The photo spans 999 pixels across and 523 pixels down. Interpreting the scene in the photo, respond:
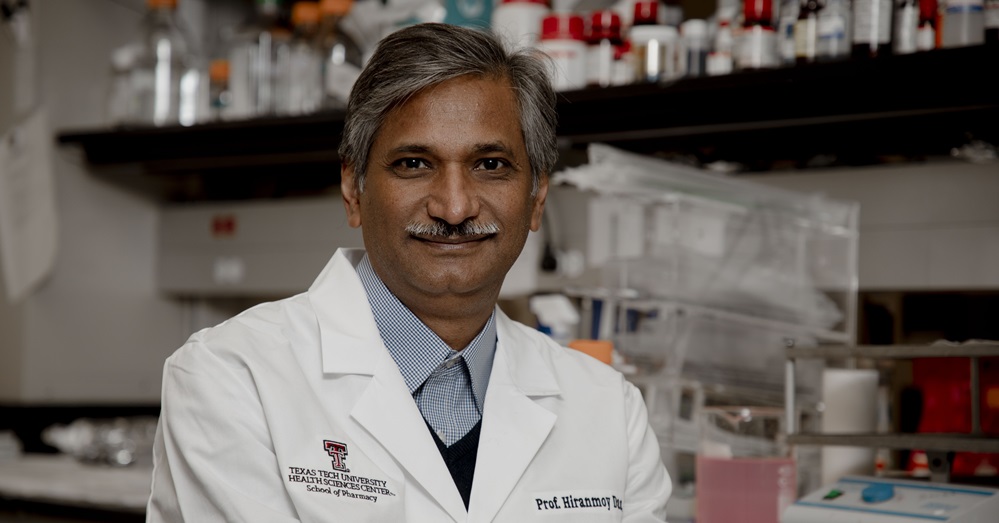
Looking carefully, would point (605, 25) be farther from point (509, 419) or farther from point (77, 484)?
point (77, 484)

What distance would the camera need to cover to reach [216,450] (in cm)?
111

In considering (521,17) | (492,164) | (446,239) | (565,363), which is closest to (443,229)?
(446,239)

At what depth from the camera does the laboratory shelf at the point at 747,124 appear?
1778 millimetres

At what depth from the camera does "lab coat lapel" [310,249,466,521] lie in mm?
1182

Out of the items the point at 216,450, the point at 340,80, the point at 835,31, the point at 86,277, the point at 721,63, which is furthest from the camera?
the point at 86,277

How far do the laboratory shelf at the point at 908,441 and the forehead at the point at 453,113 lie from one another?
666 millimetres

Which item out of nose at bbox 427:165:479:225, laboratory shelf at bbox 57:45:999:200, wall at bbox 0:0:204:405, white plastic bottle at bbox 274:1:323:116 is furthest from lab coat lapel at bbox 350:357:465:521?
wall at bbox 0:0:204:405

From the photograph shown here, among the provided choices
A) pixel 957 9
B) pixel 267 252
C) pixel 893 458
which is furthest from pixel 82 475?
pixel 957 9

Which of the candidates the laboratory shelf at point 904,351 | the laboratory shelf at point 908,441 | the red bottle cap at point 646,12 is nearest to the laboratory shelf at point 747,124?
the red bottle cap at point 646,12

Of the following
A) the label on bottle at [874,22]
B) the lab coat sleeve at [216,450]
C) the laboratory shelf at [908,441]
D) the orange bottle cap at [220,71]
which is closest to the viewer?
the lab coat sleeve at [216,450]

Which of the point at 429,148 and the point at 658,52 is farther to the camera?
the point at 658,52

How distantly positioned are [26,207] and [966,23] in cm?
234

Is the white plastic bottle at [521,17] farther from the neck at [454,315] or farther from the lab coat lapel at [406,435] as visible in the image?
the lab coat lapel at [406,435]

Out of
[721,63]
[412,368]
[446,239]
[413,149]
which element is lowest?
[412,368]
